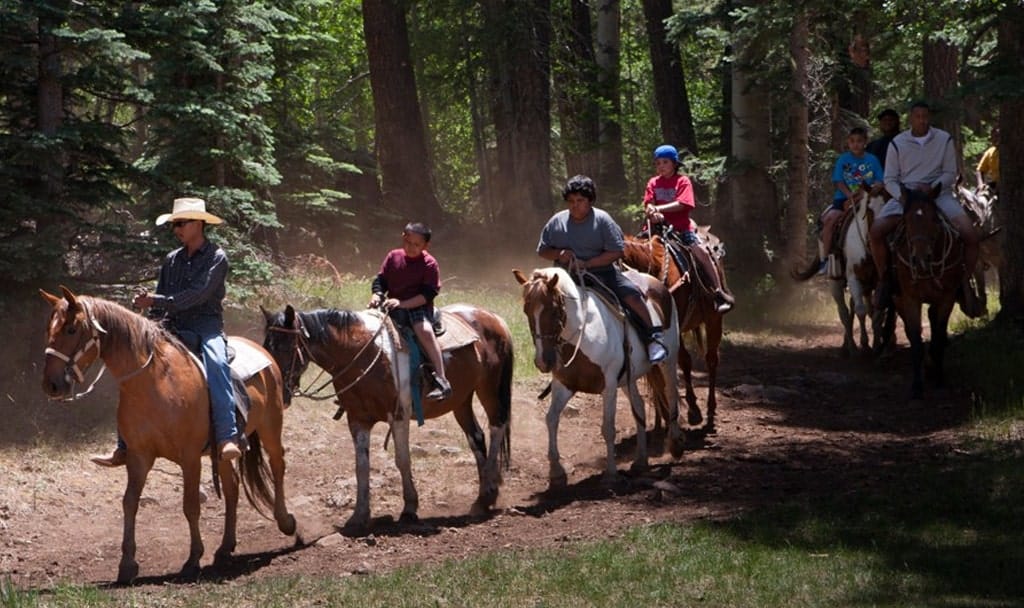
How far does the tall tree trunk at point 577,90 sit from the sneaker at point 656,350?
1604cm

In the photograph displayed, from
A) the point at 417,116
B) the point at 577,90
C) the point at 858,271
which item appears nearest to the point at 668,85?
the point at 577,90

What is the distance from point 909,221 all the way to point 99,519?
30.8ft

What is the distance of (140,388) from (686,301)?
6.95m

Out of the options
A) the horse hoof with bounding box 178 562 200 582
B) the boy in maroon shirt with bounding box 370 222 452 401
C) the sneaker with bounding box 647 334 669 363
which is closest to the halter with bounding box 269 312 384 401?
the boy in maroon shirt with bounding box 370 222 452 401

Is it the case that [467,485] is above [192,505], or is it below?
below

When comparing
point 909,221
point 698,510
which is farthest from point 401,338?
point 909,221

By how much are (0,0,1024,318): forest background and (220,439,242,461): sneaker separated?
4.60 metres

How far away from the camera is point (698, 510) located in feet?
36.8

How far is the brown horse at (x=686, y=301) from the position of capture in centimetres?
1441

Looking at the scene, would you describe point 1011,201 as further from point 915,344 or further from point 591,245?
point 591,245

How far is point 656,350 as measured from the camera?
42.8ft

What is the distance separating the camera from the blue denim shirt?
10.4m

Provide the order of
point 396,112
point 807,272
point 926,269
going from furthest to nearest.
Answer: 1. point 396,112
2. point 807,272
3. point 926,269

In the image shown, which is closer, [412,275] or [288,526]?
[288,526]
